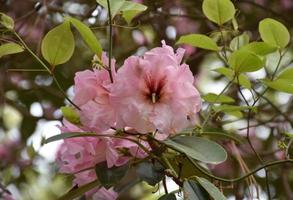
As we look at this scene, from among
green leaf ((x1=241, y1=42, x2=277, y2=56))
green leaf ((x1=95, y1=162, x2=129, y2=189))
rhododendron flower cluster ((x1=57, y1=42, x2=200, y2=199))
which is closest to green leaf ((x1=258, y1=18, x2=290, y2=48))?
green leaf ((x1=241, y1=42, x2=277, y2=56))

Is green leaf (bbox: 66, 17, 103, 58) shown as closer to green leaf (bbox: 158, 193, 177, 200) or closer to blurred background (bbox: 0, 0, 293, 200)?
green leaf (bbox: 158, 193, 177, 200)

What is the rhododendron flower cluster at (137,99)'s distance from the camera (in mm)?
702

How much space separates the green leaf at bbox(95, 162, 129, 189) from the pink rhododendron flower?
87mm

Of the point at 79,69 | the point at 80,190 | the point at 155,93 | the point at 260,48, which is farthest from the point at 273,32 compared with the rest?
the point at 79,69

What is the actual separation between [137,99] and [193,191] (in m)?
0.12

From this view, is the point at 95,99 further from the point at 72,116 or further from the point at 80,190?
the point at 80,190

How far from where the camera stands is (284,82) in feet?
2.58

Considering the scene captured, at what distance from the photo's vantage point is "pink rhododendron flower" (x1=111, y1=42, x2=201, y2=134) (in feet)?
2.30

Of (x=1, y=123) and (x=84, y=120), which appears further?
(x=1, y=123)

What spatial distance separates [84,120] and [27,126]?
3.27 ft

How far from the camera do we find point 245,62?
781 mm

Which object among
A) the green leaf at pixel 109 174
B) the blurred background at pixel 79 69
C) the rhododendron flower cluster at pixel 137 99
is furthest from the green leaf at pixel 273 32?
the blurred background at pixel 79 69

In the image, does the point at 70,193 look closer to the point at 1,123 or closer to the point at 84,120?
the point at 84,120

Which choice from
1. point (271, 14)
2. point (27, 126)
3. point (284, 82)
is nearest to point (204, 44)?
point (284, 82)
